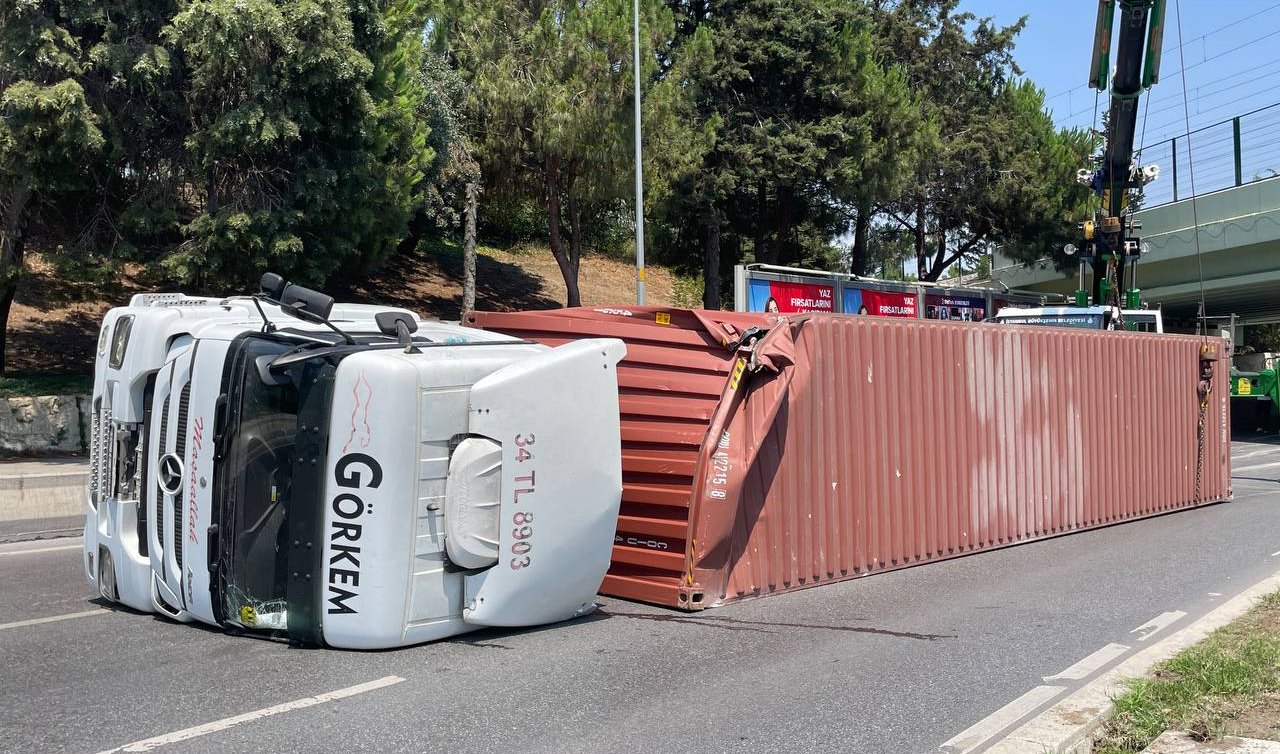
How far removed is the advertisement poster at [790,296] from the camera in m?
18.1

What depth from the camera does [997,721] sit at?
193 inches

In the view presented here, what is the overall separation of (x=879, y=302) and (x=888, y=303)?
0.96ft

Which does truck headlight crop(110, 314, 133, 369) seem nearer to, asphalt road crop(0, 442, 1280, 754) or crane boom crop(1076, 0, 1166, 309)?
asphalt road crop(0, 442, 1280, 754)

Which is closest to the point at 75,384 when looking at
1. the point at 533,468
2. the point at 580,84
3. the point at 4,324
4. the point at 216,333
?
the point at 4,324

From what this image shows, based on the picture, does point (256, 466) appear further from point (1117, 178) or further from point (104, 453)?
point (1117, 178)

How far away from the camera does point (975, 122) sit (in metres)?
35.8

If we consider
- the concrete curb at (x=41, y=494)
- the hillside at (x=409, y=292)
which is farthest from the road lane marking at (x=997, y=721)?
the hillside at (x=409, y=292)

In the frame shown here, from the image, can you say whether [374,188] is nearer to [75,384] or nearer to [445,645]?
[75,384]

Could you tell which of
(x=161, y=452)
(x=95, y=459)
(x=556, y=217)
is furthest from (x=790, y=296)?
(x=161, y=452)

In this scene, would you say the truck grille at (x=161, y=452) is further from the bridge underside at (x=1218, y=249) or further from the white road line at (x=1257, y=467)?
the bridge underside at (x=1218, y=249)

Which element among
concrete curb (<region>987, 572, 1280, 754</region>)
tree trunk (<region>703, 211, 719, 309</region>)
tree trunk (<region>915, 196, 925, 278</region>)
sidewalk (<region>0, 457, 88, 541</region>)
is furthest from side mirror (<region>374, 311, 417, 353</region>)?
tree trunk (<region>915, 196, 925, 278</region>)

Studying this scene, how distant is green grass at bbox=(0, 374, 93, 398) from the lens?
15641 millimetres

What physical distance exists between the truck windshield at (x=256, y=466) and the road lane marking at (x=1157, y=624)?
17.3ft

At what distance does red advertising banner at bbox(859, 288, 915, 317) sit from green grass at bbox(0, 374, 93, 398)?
13977mm
